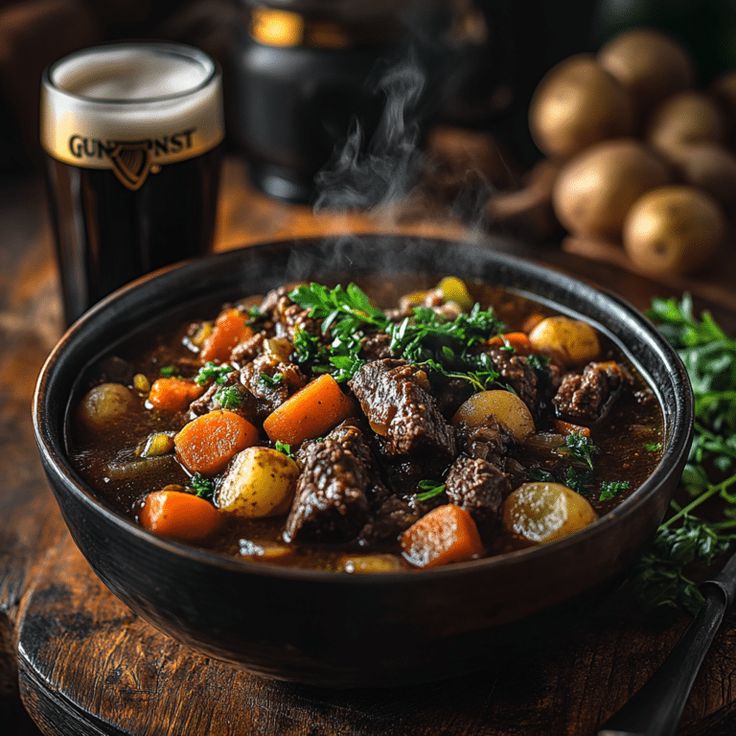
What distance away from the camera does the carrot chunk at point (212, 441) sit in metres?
2.53

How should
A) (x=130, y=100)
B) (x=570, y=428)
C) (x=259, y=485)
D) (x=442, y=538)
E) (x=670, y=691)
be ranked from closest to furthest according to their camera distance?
(x=670, y=691), (x=442, y=538), (x=259, y=485), (x=570, y=428), (x=130, y=100)

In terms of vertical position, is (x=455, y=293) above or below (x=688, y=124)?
above

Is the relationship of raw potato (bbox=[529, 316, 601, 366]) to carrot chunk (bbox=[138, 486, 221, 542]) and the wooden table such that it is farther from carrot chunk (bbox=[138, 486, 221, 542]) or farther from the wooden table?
carrot chunk (bbox=[138, 486, 221, 542])

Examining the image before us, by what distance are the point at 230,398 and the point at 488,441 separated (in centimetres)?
68

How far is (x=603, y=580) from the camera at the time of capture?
2215 millimetres

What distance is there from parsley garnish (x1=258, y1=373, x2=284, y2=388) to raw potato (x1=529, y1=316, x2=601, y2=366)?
820mm

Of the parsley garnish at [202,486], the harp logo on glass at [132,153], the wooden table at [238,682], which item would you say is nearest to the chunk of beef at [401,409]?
the parsley garnish at [202,486]

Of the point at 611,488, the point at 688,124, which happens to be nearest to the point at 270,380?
the point at 611,488

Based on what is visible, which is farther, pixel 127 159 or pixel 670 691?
pixel 127 159

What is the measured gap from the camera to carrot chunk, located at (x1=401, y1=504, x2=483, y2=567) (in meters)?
2.21

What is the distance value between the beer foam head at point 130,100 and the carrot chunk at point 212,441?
1.30m

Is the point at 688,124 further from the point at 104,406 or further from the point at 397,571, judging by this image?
the point at 397,571

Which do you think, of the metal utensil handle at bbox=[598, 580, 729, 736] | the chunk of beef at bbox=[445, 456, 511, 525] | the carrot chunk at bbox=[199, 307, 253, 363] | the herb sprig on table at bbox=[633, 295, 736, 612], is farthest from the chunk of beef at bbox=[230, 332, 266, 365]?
the metal utensil handle at bbox=[598, 580, 729, 736]

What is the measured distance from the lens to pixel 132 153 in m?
3.44
